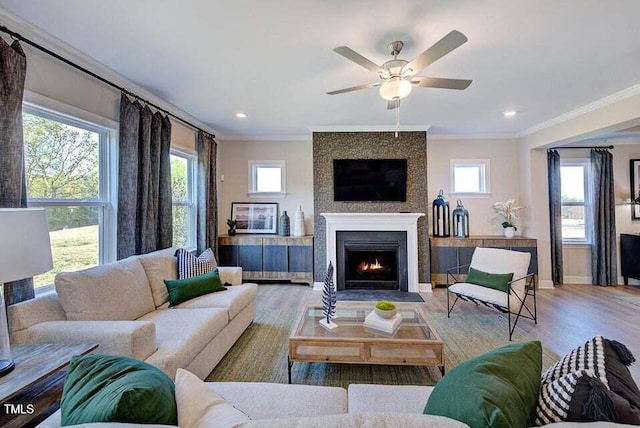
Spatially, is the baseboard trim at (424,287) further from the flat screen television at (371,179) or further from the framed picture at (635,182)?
the framed picture at (635,182)

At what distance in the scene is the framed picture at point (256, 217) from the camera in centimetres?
532

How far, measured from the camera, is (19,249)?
1.26 metres

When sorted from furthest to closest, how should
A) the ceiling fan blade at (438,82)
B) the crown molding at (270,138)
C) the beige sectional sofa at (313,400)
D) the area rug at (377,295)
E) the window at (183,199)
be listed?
the crown molding at (270,138) < the area rug at (377,295) < the window at (183,199) < the ceiling fan blade at (438,82) < the beige sectional sofa at (313,400)

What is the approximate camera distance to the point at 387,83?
86.5 inches

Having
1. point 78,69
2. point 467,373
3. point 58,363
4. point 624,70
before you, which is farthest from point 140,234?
point 624,70

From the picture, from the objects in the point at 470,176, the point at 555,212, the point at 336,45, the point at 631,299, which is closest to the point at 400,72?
the point at 336,45

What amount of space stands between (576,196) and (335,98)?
4.71 meters

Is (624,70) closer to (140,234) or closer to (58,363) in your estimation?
(58,363)

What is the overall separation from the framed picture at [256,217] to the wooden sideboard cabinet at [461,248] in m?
2.81

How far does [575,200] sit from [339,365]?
17.2ft

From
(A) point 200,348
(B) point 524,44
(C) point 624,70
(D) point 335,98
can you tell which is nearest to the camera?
(A) point 200,348

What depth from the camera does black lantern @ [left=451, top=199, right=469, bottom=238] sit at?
4.92 metres

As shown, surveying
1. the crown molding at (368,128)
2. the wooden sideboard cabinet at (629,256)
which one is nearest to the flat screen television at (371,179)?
the crown molding at (368,128)

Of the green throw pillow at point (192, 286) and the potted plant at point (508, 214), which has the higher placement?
the potted plant at point (508, 214)
